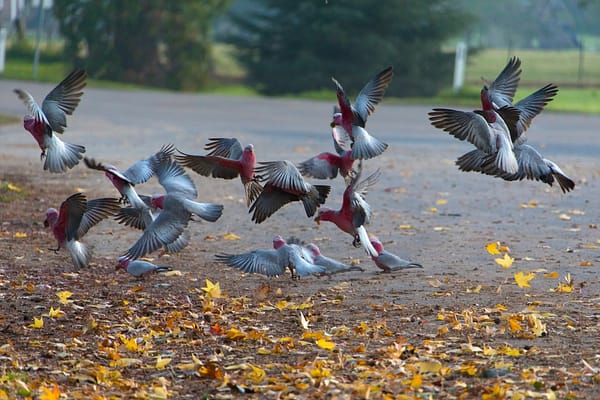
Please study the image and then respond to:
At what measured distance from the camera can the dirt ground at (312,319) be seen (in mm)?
5449

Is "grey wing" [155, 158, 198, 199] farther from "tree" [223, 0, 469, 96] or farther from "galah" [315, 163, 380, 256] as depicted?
"tree" [223, 0, 469, 96]

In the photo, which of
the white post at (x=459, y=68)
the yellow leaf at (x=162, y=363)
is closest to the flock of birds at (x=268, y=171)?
the yellow leaf at (x=162, y=363)

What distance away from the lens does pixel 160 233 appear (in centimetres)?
746

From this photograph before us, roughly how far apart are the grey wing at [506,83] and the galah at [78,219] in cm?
279

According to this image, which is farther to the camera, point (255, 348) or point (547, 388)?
point (255, 348)

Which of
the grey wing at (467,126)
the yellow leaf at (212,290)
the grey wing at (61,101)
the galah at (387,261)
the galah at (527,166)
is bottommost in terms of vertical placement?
the yellow leaf at (212,290)

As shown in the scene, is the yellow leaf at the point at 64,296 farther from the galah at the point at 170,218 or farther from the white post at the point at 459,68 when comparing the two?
the white post at the point at 459,68

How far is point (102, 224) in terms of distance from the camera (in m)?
10.6

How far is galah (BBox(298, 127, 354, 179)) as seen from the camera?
7.71 m

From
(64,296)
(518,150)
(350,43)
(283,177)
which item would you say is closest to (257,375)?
(283,177)

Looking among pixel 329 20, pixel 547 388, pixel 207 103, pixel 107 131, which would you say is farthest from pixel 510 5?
pixel 547 388

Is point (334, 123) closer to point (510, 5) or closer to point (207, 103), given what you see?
point (207, 103)

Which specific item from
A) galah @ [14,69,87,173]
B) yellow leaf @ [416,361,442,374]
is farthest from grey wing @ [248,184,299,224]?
yellow leaf @ [416,361,442,374]

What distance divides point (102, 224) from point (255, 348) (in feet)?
15.6
